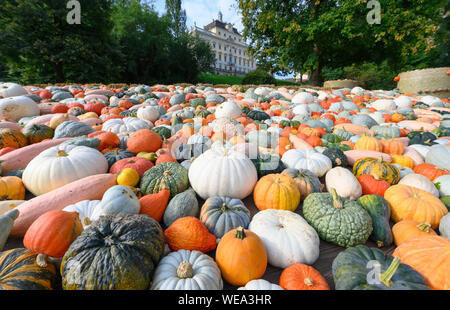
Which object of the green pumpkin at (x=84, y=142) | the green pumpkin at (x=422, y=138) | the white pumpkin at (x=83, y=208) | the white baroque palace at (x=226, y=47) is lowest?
the white pumpkin at (x=83, y=208)

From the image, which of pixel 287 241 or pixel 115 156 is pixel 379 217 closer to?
pixel 287 241

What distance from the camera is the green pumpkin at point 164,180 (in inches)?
86.8

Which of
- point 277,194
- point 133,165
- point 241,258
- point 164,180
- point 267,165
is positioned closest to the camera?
point 241,258

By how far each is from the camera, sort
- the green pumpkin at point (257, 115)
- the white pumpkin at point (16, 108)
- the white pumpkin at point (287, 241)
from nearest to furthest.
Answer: the white pumpkin at point (287, 241) → the white pumpkin at point (16, 108) → the green pumpkin at point (257, 115)

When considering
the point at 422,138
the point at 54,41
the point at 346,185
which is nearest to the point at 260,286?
the point at 346,185

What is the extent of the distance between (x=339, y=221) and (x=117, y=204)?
6.04 ft

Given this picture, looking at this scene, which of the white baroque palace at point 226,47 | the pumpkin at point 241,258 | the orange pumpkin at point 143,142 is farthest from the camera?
the white baroque palace at point 226,47

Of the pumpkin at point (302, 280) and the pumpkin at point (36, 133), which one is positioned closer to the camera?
the pumpkin at point (302, 280)

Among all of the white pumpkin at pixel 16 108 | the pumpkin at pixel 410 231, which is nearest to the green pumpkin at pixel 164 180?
the pumpkin at pixel 410 231

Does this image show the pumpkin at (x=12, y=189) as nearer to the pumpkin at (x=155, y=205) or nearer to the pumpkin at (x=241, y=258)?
the pumpkin at (x=155, y=205)

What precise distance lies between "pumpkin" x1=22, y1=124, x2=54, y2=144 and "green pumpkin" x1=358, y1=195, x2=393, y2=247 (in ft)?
14.6

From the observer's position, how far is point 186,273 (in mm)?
1283

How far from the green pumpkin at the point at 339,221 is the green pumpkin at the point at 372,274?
0.27 meters

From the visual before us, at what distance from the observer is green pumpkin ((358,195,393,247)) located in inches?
69.8
